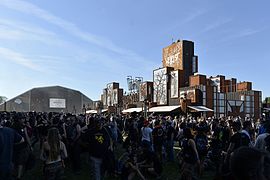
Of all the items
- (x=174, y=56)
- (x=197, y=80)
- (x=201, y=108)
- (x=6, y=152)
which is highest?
(x=174, y=56)

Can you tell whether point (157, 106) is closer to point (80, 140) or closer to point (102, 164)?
point (80, 140)

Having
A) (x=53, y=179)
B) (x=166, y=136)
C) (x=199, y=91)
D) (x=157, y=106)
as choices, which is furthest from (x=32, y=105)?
(x=53, y=179)

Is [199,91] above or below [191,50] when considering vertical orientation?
below

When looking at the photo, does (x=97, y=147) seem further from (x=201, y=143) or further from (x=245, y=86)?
(x=245, y=86)

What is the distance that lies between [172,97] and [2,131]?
35.2 metres

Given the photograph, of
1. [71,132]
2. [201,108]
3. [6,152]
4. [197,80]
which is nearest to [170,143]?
[71,132]

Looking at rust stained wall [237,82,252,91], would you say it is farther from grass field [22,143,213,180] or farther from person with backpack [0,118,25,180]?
person with backpack [0,118,25,180]

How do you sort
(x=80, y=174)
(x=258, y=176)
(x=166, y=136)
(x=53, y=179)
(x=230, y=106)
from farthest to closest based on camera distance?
1. (x=230, y=106)
2. (x=166, y=136)
3. (x=80, y=174)
4. (x=53, y=179)
5. (x=258, y=176)

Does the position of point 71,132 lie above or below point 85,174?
above

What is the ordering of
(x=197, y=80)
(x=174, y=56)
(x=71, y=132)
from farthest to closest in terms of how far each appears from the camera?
(x=174, y=56)
(x=197, y=80)
(x=71, y=132)

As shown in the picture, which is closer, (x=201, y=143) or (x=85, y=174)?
(x=201, y=143)

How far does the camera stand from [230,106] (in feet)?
124

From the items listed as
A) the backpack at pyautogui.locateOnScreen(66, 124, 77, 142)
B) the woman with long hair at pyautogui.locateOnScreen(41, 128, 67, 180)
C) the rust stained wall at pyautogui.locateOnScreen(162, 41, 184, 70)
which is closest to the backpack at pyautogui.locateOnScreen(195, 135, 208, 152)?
the woman with long hair at pyautogui.locateOnScreen(41, 128, 67, 180)

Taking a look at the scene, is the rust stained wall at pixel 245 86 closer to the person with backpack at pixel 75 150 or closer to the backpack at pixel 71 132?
the backpack at pixel 71 132
